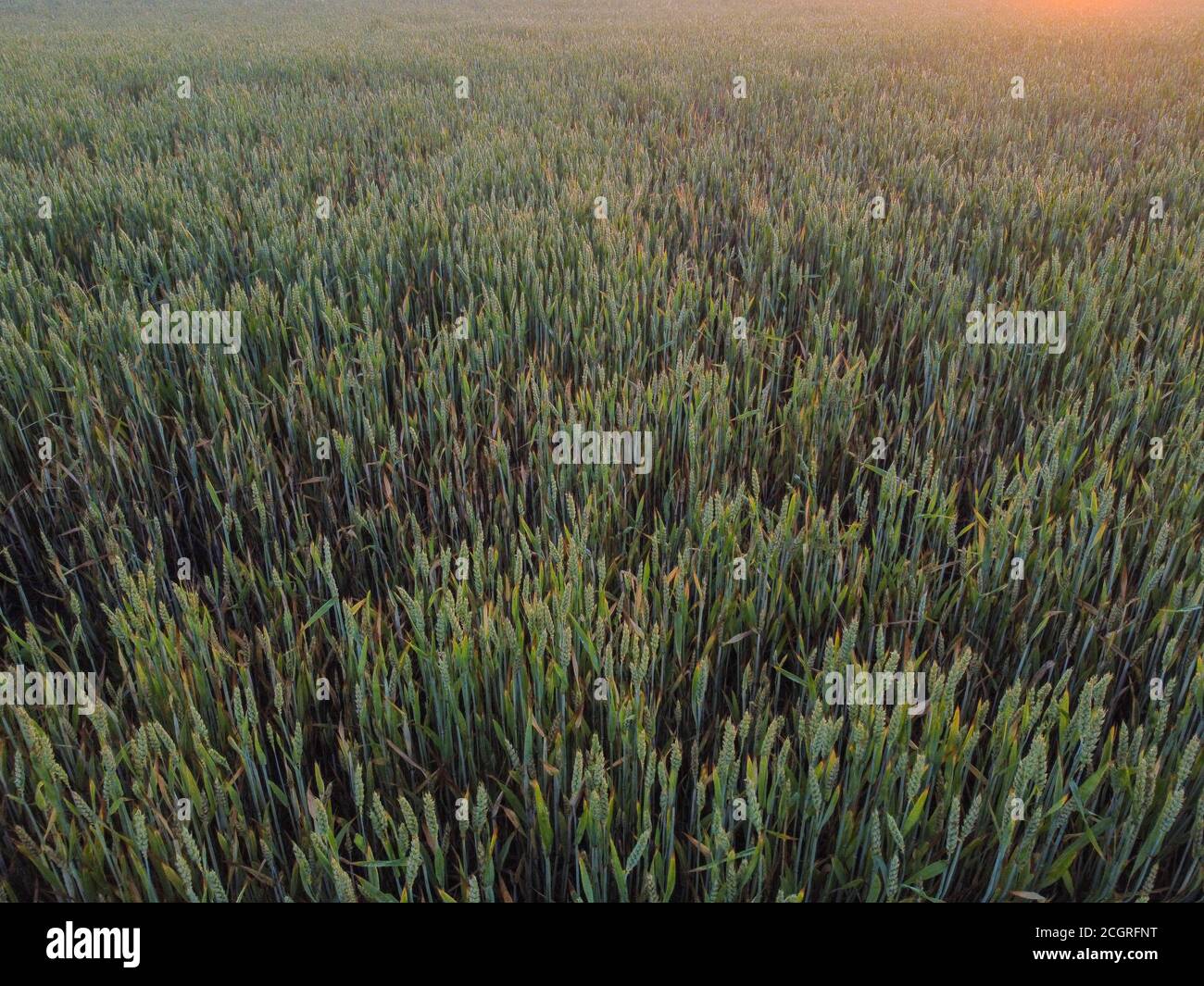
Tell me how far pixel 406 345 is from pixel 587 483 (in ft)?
2.81

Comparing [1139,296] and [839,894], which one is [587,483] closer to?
[839,894]

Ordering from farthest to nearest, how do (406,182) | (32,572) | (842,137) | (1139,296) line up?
(842,137)
(406,182)
(1139,296)
(32,572)

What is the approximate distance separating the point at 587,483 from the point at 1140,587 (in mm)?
912

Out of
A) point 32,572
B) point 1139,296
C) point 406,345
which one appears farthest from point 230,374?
point 1139,296

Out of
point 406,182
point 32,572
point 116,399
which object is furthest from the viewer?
point 406,182

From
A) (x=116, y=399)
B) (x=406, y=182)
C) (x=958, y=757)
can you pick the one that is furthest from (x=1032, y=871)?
(x=406, y=182)

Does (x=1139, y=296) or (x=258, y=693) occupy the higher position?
(x=1139, y=296)

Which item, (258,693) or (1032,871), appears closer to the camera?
(1032,871)

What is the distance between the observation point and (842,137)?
14.6ft

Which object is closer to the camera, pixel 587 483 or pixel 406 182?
pixel 587 483

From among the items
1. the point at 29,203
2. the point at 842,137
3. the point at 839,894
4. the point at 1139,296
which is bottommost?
the point at 839,894

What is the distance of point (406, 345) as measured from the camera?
215cm

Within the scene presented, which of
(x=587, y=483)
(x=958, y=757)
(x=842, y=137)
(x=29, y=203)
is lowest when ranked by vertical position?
(x=958, y=757)

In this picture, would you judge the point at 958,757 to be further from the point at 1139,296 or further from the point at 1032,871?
the point at 1139,296
